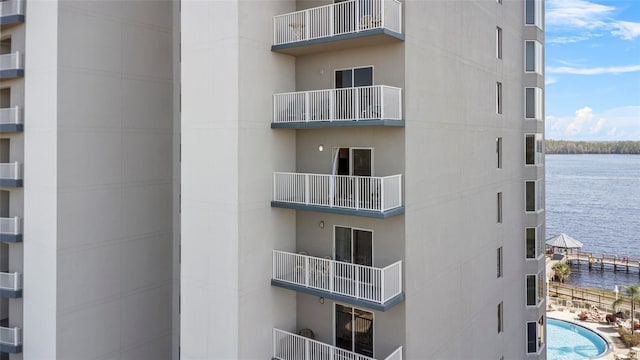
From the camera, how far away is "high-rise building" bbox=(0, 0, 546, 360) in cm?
1116

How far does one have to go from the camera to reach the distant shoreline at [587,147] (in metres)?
60.8

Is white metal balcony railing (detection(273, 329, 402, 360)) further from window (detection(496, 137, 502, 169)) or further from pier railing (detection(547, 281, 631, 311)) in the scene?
pier railing (detection(547, 281, 631, 311))

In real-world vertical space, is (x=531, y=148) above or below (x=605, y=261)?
above

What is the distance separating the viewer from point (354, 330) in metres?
12.0

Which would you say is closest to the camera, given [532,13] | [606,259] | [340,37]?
[340,37]

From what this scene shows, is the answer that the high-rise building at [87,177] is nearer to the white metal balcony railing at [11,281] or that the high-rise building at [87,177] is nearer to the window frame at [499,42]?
the white metal balcony railing at [11,281]

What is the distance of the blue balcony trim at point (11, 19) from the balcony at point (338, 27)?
314 inches

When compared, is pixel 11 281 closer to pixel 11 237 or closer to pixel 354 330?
pixel 11 237

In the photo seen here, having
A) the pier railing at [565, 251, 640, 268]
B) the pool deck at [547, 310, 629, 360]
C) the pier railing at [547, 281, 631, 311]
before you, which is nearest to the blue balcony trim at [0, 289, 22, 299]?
the pool deck at [547, 310, 629, 360]

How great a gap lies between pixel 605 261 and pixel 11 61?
44.5m

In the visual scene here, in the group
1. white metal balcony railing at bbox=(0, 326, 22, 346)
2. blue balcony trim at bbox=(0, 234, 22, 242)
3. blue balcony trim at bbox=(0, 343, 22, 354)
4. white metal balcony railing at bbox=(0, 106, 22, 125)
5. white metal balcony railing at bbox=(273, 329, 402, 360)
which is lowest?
blue balcony trim at bbox=(0, 343, 22, 354)

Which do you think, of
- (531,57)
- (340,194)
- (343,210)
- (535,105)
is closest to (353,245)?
(340,194)

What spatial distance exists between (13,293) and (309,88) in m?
10.6

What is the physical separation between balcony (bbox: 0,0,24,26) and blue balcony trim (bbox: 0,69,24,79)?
57.5 inches
